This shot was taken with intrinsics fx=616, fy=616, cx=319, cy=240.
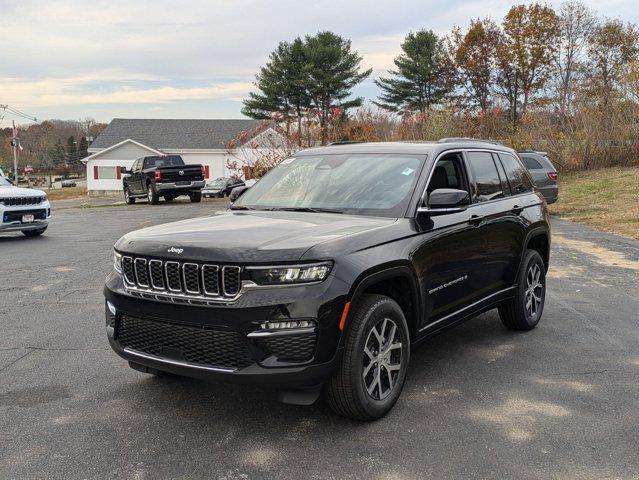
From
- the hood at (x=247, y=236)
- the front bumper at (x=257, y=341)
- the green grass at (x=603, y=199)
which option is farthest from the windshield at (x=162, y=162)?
the front bumper at (x=257, y=341)

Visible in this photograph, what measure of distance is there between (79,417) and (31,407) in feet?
1.38

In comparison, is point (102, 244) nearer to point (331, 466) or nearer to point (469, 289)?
point (469, 289)

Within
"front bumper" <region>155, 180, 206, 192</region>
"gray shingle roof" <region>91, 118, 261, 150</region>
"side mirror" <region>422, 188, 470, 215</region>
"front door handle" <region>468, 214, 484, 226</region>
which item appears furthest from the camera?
"gray shingle roof" <region>91, 118, 261, 150</region>

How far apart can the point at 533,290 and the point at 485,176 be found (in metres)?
1.43

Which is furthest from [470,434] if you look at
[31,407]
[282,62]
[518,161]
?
[282,62]

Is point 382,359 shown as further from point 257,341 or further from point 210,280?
point 210,280

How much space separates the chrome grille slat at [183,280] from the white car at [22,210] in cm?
1109

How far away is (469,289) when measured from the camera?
16.5ft

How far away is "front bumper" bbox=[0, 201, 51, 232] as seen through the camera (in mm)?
13453

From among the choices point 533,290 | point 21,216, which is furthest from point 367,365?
point 21,216

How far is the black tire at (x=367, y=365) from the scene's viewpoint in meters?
3.67

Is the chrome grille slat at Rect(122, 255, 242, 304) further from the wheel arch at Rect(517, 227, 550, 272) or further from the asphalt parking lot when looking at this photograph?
the wheel arch at Rect(517, 227, 550, 272)

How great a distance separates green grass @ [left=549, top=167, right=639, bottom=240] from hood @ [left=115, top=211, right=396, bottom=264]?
11.8 meters

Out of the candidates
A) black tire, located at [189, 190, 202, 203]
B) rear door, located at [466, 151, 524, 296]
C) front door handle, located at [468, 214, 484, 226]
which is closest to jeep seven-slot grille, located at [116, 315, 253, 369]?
front door handle, located at [468, 214, 484, 226]
